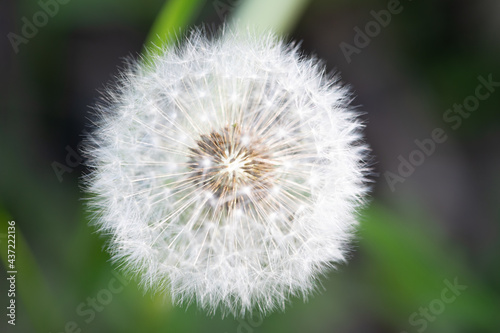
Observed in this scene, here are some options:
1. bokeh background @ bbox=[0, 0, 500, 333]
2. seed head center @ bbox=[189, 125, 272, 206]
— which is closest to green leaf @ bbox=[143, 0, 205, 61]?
bokeh background @ bbox=[0, 0, 500, 333]

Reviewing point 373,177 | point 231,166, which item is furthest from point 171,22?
point 373,177

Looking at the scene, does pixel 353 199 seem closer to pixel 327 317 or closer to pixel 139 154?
pixel 139 154

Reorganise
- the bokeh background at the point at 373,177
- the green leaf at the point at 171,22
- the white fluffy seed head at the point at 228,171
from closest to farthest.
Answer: the white fluffy seed head at the point at 228,171
the green leaf at the point at 171,22
the bokeh background at the point at 373,177

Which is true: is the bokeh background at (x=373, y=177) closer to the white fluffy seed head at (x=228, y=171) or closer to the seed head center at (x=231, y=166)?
the white fluffy seed head at (x=228, y=171)

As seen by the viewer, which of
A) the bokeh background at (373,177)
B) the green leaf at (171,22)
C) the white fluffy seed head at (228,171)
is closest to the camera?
the white fluffy seed head at (228,171)

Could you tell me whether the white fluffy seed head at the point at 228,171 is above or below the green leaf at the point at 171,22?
below

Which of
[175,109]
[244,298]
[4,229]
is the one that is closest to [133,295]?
[4,229]

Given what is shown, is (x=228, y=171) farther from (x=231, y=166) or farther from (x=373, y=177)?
(x=373, y=177)

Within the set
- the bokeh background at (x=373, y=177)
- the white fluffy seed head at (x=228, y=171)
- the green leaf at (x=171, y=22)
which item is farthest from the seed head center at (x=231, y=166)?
the bokeh background at (x=373, y=177)
